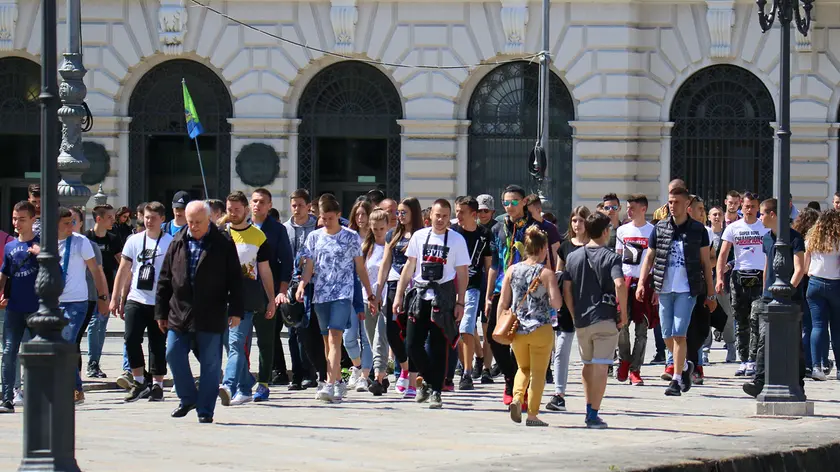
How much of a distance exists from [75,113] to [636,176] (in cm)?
1346

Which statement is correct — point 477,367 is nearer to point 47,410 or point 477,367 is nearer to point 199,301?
point 199,301

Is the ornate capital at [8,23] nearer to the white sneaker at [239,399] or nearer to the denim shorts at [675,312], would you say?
the white sneaker at [239,399]

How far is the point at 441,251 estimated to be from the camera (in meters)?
13.8

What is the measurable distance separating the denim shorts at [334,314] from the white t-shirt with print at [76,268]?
190 cm

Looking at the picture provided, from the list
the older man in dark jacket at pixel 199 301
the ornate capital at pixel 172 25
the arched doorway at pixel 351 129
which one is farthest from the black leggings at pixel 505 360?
the ornate capital at pixel 172 25

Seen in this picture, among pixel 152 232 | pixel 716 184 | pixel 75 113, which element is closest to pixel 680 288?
pixel 152 232

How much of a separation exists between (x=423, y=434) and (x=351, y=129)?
66.8 feet

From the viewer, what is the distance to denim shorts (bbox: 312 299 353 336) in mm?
14109

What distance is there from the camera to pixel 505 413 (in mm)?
13164

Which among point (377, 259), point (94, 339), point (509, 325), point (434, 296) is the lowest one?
point (94, 339)

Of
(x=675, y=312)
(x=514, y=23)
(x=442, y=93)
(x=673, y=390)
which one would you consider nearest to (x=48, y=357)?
(x=673, y=390)

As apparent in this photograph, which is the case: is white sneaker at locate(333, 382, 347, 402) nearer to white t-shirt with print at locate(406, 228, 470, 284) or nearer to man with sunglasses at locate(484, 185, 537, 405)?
white t-shirt with print at locate(406, 228, 470, 284)

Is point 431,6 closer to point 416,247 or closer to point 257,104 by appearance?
point 257,104

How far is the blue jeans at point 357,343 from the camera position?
14805 mm
